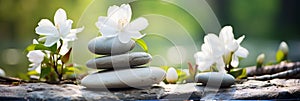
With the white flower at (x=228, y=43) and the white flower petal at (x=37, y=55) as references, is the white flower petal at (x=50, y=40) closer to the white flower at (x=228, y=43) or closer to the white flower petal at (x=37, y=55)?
the white flower petal at (x=37, y=55)

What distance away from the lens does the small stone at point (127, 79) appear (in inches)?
23.6

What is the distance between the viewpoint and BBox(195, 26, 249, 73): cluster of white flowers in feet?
2.29

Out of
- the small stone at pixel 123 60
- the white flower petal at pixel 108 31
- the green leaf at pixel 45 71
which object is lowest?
the green leaf at pixel 45 71

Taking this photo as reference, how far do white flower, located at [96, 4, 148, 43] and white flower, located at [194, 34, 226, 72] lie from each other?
151mm

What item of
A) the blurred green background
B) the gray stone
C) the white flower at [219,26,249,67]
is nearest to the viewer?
the gray stone

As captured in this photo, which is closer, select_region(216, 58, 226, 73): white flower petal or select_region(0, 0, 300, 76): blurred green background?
select_region(216, 58, 226, 73): white flower petal

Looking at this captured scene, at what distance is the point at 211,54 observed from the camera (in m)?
0.72

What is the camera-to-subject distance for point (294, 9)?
262cm

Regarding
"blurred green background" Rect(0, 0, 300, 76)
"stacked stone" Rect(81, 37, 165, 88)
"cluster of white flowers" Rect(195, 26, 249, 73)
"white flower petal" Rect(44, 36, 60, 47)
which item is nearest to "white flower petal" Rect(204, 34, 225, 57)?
"cluster of white flowers" Rect(195, 26, 249, 73)

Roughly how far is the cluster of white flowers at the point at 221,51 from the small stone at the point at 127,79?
0.14 metres

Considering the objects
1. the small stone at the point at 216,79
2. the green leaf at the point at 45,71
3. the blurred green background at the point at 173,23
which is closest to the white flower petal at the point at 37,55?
the green leaf at the point at 45,71

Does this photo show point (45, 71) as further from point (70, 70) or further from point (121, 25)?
point (121, 25)

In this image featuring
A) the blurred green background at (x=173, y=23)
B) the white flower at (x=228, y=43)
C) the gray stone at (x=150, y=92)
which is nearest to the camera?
the gray stone at (x=150, y=92)

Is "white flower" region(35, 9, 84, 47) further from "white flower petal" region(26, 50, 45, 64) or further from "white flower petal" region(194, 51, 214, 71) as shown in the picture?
"white flower petal" region(194, 51, 214, 71)
